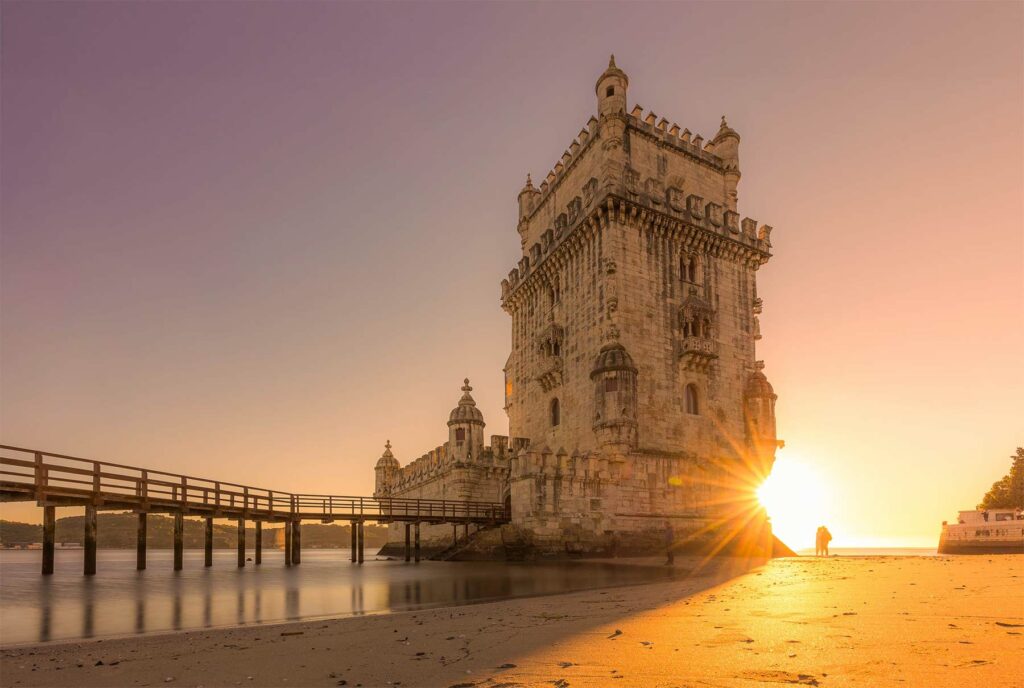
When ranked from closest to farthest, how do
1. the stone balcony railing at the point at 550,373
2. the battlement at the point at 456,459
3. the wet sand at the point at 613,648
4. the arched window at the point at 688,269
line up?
the wet sand at the point at 613,648
the arched window at the point at 688,269
the stone balcony railing at the point at 550,373
the battlement at the point at 456,459

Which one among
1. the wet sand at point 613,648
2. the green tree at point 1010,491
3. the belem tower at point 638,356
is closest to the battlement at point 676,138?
the belem tower at point 638,356

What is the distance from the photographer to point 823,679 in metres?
5.09

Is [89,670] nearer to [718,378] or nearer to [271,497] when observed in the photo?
[271,497]

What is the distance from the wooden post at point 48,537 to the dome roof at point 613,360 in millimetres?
22486

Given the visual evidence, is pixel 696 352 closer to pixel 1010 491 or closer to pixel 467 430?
pixel 467 430

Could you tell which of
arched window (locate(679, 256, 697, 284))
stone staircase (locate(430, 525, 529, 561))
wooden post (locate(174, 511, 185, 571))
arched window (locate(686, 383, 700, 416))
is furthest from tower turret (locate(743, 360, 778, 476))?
wooden post (locate(174, 511, 185, 571))

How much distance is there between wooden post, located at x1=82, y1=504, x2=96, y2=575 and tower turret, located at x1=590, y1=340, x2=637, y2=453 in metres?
20.5

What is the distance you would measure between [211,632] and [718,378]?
2790cm

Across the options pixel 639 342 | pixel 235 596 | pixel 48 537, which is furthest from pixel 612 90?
pixel 48 537

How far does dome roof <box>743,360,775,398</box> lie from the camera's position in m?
33.6

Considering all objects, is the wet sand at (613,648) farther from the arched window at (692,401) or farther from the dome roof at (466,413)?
the dome roof at (466,413)

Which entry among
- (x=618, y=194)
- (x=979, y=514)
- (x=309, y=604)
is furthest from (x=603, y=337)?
(x=979, y=514)

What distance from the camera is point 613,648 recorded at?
21.9 ft

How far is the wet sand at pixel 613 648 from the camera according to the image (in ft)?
17.7
